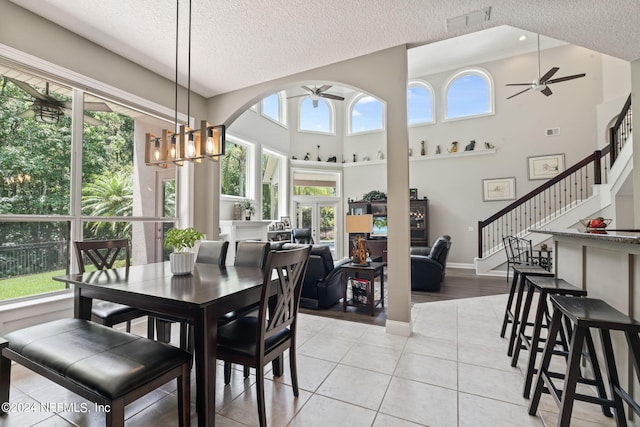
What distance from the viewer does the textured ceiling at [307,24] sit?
99.0 inches

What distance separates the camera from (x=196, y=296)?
1606 millimetres

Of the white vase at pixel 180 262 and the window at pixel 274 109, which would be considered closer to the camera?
the white vase at pixel 180 262

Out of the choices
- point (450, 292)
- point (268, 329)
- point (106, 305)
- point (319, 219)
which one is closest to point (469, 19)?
point (268, 329)

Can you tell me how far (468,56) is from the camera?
757 cm

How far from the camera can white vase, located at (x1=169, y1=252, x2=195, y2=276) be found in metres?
2.18

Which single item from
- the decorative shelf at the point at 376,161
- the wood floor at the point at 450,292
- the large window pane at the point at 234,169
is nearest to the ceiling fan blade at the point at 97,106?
the large window pane at the point at 234,169

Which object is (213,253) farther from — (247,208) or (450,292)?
(450,292)

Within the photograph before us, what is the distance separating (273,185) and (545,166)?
6.92m

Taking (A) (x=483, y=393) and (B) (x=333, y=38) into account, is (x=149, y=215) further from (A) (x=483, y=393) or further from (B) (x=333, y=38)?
(A) (x=483, y=393)

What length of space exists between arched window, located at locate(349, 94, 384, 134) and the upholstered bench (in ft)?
28.0

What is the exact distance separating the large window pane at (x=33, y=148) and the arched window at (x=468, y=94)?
8.23 metres

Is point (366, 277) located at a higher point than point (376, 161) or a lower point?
lower

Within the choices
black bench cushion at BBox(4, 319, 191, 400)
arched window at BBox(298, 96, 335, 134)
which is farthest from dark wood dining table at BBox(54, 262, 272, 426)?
arched window at BBox(298, 96, 335, 134)

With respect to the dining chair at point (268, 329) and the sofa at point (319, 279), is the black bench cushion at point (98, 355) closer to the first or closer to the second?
the dining chair at point (268, 329)
